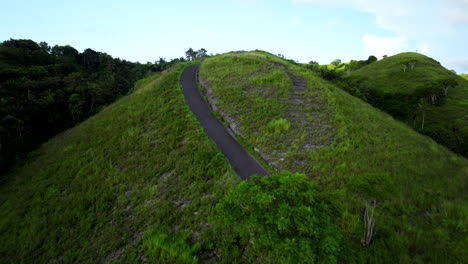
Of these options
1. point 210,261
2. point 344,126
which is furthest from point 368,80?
point 210,261

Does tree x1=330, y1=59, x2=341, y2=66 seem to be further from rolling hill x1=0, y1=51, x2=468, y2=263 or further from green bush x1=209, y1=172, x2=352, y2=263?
green bush x1=209, y1=172, x2=352, y2=263

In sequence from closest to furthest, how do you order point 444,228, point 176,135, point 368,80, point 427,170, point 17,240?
point 444,228, point 17,240, point 427,170, point 176,135, point 368,80

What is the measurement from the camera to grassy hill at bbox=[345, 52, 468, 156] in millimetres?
33531

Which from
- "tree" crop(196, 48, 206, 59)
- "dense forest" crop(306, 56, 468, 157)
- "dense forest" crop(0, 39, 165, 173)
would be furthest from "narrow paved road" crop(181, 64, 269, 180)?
"tree" crop(196, 48, 206, 59)

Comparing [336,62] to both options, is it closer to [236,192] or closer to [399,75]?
[399,75]

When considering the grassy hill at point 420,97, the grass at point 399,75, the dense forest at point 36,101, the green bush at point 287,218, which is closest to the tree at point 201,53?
the dense forest at point 36,101

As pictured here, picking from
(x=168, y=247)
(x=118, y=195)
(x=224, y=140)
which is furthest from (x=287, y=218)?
(x=224, y=140)

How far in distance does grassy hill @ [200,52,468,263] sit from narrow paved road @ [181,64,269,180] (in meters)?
1.18

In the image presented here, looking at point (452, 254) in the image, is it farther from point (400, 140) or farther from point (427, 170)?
point (400, 140)

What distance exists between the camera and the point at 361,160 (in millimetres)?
15219

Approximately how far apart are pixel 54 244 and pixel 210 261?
29.6 ft

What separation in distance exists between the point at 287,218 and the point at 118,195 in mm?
12753

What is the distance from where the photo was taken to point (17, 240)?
11055 millimetres

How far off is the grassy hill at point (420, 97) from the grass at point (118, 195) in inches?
1505
